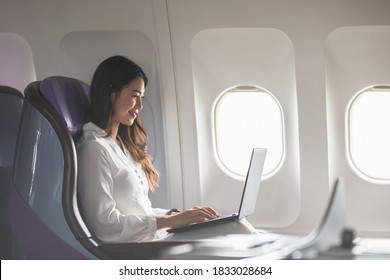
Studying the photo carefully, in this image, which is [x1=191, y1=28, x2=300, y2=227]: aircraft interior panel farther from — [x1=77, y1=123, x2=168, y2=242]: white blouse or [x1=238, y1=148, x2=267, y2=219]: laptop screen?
[x1=77, y1=123, x2=168, y2=242]: white blouse

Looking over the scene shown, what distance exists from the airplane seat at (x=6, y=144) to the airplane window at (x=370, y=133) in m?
1.37

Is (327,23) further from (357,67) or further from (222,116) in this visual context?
(222,116)

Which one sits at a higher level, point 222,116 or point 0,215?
point 222,116

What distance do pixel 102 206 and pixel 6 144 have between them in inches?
24.8

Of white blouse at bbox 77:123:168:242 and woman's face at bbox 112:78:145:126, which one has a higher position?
woman's face at bbox 112:78:145:126

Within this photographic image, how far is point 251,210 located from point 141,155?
1.63ft

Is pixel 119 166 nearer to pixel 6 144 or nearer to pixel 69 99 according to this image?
pixel 69 99

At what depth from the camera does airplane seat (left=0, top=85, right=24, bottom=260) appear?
131 inches

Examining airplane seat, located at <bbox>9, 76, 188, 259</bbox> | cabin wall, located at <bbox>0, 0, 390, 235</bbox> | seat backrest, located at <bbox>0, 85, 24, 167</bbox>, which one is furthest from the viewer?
seat backrest, located at <bbox>0, 85, 24, 167</bbox>

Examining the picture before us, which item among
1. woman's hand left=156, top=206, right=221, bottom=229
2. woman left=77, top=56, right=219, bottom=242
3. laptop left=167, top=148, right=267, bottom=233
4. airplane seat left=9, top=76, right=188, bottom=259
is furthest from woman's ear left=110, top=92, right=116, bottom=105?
laptop left=167, top=148, right=267, bottom=233

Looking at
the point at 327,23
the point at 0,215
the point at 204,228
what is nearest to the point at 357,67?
the point at 327,23

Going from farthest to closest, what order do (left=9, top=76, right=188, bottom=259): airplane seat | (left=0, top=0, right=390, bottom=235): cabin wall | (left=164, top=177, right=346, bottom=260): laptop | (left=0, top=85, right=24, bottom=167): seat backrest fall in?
(left=0, top=85, right=24, bottom=167): seat backrest
(left=0, top=0, right=390, bottom=235): cabin wall
(left=164, top=177, right=346, bottom=260): laptop
(left=9, top=76, right=188, bottom=259): airplane seat
